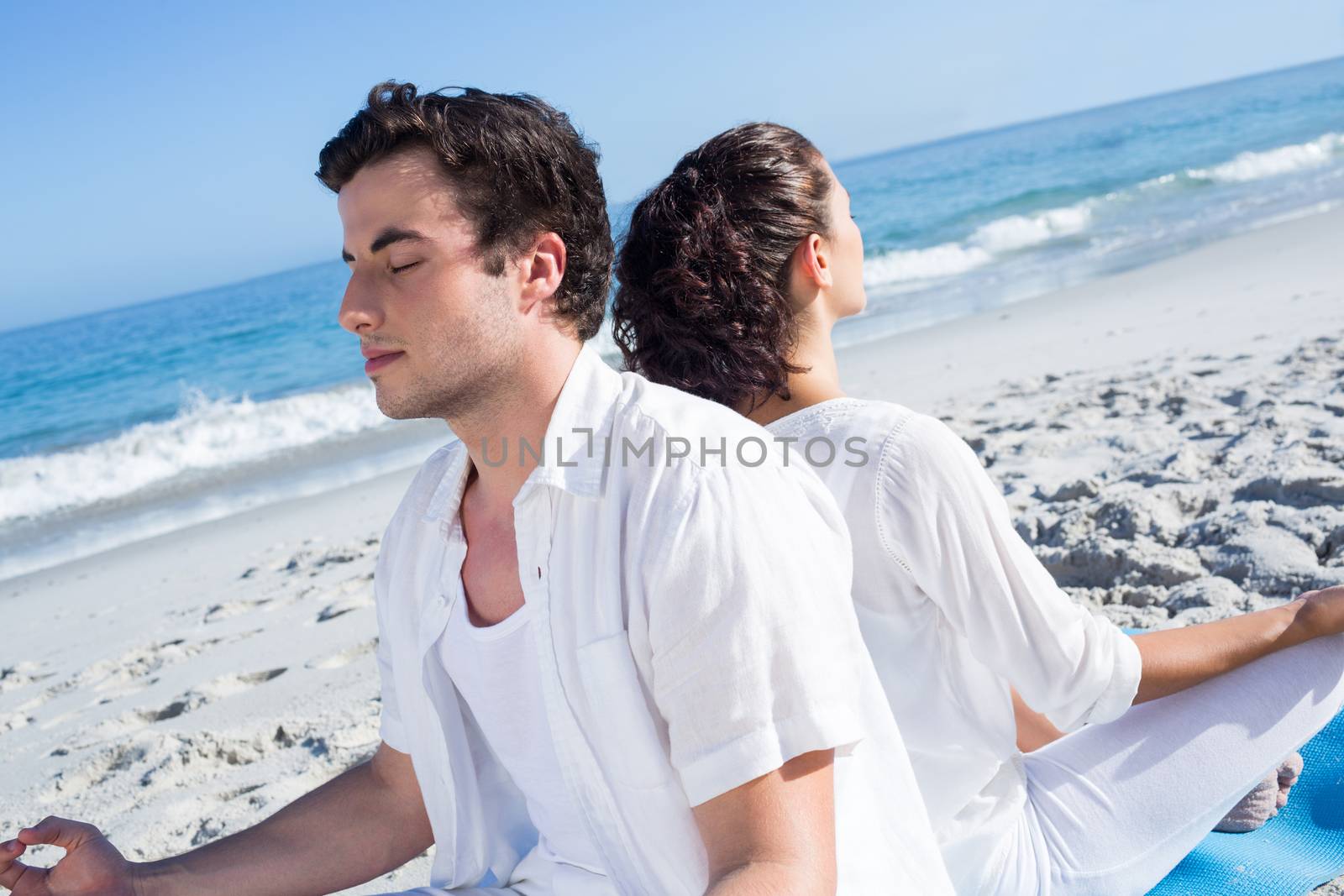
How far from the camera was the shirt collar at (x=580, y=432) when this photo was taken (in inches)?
56.8

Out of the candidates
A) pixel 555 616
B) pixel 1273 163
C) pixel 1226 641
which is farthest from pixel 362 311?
pixel 1273 163

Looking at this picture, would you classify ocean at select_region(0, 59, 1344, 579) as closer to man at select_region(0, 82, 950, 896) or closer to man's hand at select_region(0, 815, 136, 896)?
man at select_region(0, 82, 950, 896)

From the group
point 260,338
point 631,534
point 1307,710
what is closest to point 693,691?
point 631,534

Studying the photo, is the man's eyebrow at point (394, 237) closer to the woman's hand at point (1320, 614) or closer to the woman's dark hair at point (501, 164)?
the woman's dark hair at point (501, 164)

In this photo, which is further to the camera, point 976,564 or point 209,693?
point 209,693

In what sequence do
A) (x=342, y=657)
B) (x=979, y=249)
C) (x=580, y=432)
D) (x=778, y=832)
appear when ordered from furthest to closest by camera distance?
(x=979, y=249), (x=342, y=657), (x=580, y=432), (x=778, y=832)

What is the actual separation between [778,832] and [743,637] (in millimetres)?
225

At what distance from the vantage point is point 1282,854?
6.93ft

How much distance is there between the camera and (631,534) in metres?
1.36

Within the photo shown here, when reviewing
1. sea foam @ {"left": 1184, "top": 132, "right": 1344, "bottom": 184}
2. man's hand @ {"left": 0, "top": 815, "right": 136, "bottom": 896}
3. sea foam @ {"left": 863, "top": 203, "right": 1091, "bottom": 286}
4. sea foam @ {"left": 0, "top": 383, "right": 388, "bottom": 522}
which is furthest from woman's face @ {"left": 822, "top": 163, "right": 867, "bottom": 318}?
sea foam @ {"left": 1184, "top": 132, "right": 1344, "bottom": 184}

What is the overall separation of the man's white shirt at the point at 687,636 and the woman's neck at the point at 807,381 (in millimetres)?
447

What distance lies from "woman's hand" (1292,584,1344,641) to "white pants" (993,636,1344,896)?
4cm

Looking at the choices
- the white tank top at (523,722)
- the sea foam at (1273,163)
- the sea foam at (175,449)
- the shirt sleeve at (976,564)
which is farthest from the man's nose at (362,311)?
the sea foam at (1273,163)

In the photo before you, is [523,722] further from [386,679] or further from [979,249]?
[979,249]
